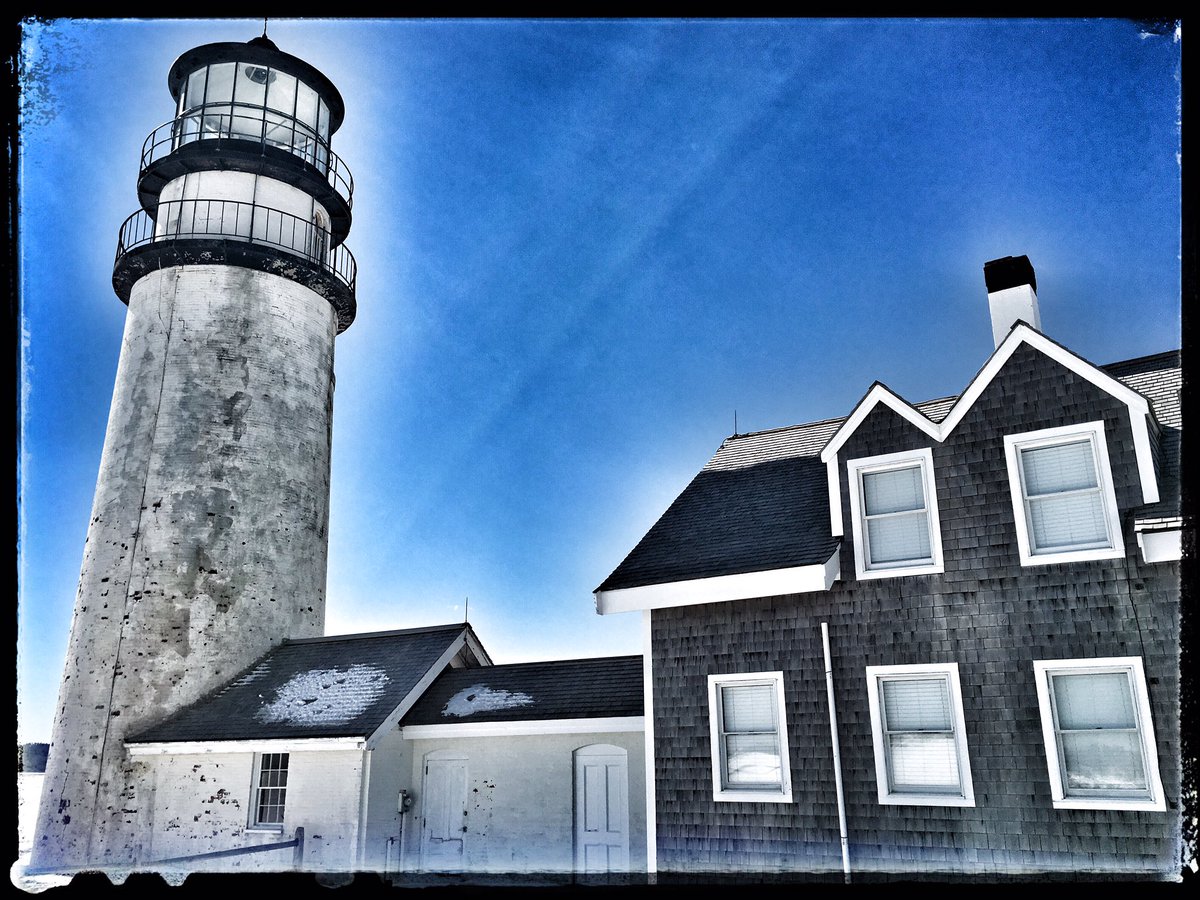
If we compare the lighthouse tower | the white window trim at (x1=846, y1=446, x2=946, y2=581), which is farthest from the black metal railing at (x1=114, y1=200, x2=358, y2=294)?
the white window trim at (x1=846, y1=446, x2=946, y2=581)

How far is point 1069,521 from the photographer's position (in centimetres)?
1085

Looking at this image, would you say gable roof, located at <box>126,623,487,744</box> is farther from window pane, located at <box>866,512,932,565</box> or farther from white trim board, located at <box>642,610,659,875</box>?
window pane, located at <box>866,512,932,565</box>

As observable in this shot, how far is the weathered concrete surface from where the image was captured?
17.6 m

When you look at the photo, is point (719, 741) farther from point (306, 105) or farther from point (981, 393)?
point (306, 105)

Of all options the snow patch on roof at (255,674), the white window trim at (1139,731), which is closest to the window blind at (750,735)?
the white window trim at (1139,731)

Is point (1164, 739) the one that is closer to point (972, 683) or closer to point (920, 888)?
point (972, 683)

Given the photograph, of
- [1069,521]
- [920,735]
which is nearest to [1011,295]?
[1069,521]

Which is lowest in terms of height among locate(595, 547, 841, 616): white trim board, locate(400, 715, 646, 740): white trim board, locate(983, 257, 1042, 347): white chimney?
locate(400, 715, 646, 740): white trim board

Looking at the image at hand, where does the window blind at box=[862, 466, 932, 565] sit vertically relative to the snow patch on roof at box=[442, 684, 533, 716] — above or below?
above

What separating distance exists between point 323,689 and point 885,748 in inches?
418

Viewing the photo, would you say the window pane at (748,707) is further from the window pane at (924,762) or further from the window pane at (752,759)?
the window pane at (924,762)

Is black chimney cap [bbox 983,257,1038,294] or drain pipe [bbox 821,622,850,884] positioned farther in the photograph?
black chimney cap [bbox 983,257,1038,294]

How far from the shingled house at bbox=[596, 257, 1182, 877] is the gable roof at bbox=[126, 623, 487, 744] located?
5.09 metres

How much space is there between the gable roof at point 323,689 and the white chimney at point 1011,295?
37.7 ft
